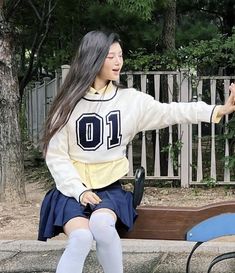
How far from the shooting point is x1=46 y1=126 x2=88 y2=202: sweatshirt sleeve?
9.55ft

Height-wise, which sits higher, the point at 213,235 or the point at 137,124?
the point at 137,124

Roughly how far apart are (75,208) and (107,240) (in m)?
0.27

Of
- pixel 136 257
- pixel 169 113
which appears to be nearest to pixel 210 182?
pixel 136 257

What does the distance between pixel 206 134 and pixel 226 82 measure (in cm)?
81

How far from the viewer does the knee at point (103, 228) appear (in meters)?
2.72

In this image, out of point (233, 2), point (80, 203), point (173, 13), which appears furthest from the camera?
point (233, 2)

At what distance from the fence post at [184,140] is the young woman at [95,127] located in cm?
358

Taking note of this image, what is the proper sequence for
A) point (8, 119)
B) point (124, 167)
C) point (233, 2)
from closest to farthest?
point (124, 167) → point (8, 119) → point (233, 2)

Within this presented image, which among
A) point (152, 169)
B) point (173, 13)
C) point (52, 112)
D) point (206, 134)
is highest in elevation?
point (173, 13)

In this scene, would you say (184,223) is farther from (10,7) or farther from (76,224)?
(10,7)

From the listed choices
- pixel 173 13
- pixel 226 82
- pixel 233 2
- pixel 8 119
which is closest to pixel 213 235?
pixel 8 119

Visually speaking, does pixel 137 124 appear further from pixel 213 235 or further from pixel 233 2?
pixel 233 2

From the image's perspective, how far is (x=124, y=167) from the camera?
3096 mm

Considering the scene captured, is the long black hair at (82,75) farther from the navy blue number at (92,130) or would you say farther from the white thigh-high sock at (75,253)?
the white thigh-high sock at (75,253)
